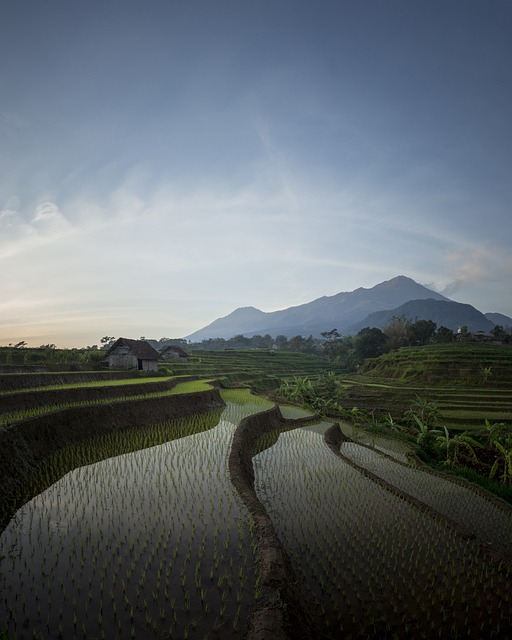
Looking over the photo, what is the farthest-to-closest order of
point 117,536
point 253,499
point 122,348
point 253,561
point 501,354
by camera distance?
1. point 501,354
2. point 122,348
3. point 253,499
4. point 117,536
5. point 253,561

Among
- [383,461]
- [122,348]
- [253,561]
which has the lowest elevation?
[383,461]

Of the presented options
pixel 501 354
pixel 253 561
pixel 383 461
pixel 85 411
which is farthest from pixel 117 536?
pixel 501 354

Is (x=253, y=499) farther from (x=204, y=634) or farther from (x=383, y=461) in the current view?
(x=383, y=461)

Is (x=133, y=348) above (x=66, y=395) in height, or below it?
above

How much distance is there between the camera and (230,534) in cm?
481

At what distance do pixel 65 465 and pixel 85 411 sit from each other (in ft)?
8.91

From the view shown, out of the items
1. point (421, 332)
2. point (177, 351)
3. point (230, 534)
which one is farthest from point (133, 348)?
point (421, 332)

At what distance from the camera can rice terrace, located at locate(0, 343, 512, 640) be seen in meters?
3.44

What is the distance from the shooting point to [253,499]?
582cm

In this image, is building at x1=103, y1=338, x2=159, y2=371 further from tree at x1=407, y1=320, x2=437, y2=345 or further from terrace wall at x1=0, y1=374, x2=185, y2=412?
tree at x1=407, y1=320, x2=437, y2=345

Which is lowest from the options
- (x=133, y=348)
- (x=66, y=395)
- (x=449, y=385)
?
(x=449, y=385)

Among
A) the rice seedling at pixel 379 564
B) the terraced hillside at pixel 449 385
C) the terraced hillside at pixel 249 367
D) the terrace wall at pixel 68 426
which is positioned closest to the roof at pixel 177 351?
the terraced hillside at pixel 249 367

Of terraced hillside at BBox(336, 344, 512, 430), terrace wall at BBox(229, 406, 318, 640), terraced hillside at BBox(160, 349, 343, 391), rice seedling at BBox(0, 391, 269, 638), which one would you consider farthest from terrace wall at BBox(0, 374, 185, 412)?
terraced hillside at BBox(336, 344, 512, 430)

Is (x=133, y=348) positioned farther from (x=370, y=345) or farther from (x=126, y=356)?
(x=370, y=345)
